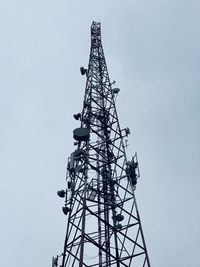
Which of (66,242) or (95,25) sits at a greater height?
(95,25)

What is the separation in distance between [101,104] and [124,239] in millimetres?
8870

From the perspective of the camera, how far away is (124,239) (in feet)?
48.5

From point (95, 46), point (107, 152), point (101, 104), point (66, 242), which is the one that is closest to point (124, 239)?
point (66, 242)

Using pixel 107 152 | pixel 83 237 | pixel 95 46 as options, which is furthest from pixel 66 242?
pixel 95 46

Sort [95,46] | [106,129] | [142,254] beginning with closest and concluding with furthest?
[142,254]
[106,129]
[95,46]

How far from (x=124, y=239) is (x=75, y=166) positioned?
13.9ft

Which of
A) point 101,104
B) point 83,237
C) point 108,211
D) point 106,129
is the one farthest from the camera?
point 101,104

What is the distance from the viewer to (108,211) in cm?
1627

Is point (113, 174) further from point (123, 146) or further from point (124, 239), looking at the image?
point (124, 239)

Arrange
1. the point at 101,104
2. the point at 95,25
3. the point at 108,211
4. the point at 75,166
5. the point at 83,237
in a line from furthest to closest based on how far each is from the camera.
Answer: the point at 95,25, the point at 101,104, the point at 75,166, the point at 108,211, the point at 83,237

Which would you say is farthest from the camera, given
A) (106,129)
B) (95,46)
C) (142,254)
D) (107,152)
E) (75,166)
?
(95,46)

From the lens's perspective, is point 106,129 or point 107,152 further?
point 106,129

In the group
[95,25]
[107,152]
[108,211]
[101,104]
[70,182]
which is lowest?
[108,211]

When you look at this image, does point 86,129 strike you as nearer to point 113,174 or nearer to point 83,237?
point 113,174
